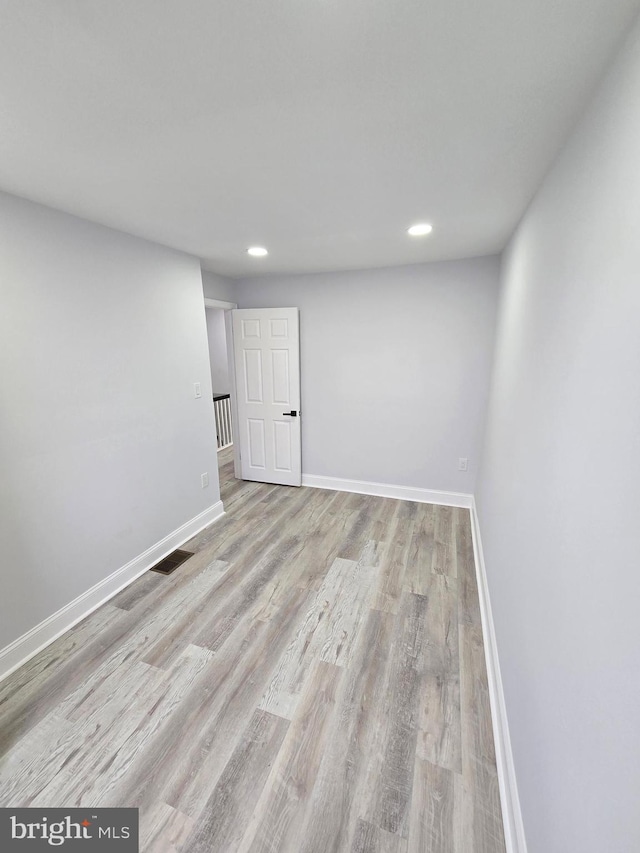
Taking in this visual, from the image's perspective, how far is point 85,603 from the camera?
213 centimetres

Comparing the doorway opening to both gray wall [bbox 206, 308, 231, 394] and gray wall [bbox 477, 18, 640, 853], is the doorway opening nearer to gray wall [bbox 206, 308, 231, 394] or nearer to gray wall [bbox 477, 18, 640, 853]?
gray wall [bbox 206, 308, 231, 394]

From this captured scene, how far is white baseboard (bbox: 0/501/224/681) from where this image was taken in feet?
5.86

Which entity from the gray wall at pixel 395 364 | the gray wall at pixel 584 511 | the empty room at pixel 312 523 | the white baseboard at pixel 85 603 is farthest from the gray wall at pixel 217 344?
the gray wall at pixel 584 511

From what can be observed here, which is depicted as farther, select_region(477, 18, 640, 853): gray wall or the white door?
the white door

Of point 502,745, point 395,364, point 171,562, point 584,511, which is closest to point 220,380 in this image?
point 395,364

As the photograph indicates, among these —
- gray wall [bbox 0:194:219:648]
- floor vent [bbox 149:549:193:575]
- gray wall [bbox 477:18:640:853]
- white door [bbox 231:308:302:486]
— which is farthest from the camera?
white door [bbox 231:308:302:486]

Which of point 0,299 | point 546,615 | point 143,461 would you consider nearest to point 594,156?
point 546,615

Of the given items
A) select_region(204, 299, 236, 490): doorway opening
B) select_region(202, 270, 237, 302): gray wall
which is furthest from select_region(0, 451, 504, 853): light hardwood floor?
select_region(204, 299, 236, 490): doorway opening

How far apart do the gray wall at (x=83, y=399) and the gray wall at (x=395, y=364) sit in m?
1.32

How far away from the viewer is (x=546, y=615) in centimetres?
105

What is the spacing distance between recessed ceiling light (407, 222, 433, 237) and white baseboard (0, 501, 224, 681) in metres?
2.87

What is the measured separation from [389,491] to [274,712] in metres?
2.50

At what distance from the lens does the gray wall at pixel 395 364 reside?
317 cm

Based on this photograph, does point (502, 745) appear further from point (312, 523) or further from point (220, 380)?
point (220, 380)
